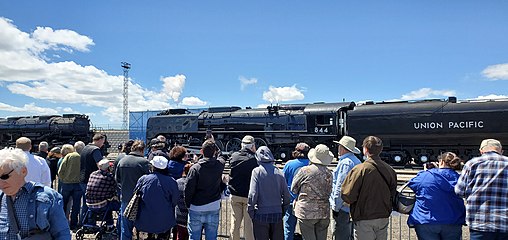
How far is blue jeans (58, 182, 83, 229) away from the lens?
722 centimetres

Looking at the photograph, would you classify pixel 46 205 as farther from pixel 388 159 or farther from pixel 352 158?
pixel 388 159

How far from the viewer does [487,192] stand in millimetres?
3910

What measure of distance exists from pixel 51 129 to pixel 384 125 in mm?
24604

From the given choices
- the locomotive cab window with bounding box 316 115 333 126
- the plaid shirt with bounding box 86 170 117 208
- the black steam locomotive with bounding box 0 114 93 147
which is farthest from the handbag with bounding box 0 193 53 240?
the black steam locomotive with bounding box 0 114 93 147

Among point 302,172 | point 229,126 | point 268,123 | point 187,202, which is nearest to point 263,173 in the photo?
point 302,172

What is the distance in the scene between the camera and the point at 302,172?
504 centimetres

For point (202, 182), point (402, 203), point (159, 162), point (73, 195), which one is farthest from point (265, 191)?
point (73, 195)

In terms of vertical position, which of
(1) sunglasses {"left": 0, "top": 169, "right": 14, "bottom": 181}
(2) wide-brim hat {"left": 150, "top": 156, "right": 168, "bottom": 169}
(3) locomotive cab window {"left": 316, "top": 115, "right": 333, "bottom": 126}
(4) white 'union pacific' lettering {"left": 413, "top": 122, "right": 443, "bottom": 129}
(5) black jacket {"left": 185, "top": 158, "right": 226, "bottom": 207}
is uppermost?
(3) locomotive cab window {"left": 316, "top": 115, "right": 333, "bottom": 126}

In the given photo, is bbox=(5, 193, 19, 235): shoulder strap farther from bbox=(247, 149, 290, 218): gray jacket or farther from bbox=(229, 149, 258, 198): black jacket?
bbox=(229, 149, 258, 198): black jacket

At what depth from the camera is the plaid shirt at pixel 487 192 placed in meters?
3.86

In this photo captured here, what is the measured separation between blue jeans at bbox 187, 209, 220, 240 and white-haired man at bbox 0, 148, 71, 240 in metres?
2.60

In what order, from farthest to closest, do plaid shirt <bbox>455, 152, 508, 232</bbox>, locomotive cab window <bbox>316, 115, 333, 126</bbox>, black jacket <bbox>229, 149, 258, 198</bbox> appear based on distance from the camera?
locomotive cab window <bbox>316, 115, 333, 126</bbox>, black jacket <bbox>229, 149, 258, 198</bbox>, plaid shirt <bbox>455, 152, 508, 232</bbox>

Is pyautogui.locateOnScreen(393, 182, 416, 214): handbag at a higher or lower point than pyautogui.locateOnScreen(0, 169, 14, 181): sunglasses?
lower

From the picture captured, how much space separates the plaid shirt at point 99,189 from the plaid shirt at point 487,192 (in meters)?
5.19
